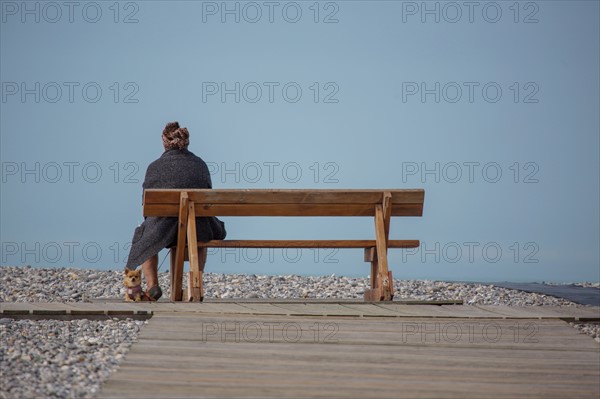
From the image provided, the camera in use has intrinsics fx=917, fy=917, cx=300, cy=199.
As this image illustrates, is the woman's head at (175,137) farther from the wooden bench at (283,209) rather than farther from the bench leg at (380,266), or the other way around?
the bench leg at (380,266)

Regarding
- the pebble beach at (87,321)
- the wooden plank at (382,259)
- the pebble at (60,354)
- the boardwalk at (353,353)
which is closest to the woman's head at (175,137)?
the pebble beach at (87,321)

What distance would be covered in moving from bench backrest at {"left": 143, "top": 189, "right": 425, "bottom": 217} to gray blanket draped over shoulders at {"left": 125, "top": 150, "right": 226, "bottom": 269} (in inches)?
14.2

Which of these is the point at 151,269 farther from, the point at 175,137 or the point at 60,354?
the point at 60,354

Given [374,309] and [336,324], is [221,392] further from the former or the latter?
[374,309]

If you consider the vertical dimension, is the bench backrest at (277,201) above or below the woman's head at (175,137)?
below

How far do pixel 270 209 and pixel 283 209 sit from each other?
0.44 feet

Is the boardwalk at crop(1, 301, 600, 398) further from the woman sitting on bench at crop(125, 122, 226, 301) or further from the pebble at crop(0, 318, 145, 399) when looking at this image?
the woman sitting on bench at crop(125, 122, 226, 301)

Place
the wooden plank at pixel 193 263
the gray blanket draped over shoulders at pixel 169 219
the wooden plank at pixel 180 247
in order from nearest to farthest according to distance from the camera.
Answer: the wooden plank at pixel 193 263 < the wooden plank at pixel 180 247 < the gray blanket draped over shoulders at pixel 169 219

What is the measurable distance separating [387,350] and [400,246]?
11.6 ft

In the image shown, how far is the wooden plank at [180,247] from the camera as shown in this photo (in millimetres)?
9242

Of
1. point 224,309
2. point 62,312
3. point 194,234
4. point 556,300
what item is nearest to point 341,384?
point 224,309

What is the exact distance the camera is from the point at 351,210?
9.64m

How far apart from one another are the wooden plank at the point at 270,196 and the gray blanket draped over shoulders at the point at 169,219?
53cm

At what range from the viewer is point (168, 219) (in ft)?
32.0
